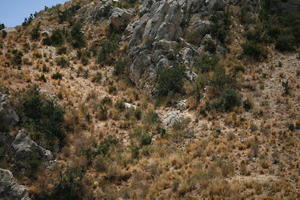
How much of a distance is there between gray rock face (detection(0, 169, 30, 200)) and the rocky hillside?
55 mm

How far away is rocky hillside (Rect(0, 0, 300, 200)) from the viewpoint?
38.6 feet

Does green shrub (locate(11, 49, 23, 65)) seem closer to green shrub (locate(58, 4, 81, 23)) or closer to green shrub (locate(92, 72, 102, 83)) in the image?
green shrub (locate(92, 72, 102, 83))

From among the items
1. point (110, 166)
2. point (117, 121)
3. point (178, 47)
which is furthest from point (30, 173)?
point (178, 47)

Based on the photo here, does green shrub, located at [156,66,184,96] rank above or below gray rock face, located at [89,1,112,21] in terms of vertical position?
below

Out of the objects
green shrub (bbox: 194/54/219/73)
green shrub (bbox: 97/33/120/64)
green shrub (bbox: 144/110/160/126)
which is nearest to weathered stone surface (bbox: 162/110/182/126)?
green shrub (bbox: 144/110/160/126)

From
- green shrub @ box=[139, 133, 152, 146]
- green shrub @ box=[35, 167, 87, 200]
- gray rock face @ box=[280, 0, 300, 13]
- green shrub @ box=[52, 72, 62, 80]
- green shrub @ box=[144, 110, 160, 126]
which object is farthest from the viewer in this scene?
gray rock face @ box=[280, 0, 300, 13]

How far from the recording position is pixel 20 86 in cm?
1730

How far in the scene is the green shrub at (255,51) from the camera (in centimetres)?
2053

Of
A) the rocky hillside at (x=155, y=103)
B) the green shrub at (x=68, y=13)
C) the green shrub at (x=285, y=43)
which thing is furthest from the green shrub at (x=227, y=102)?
the green shrub at (x=68, y=13)

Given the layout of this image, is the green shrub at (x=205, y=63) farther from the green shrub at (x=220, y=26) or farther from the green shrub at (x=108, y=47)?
the green shrub at (x=108, y=47)

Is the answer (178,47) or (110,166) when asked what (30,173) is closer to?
(110,166)

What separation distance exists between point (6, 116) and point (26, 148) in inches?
87.3

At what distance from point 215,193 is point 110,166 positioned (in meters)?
5.20

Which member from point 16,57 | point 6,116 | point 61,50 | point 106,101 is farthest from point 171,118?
point 61,50
